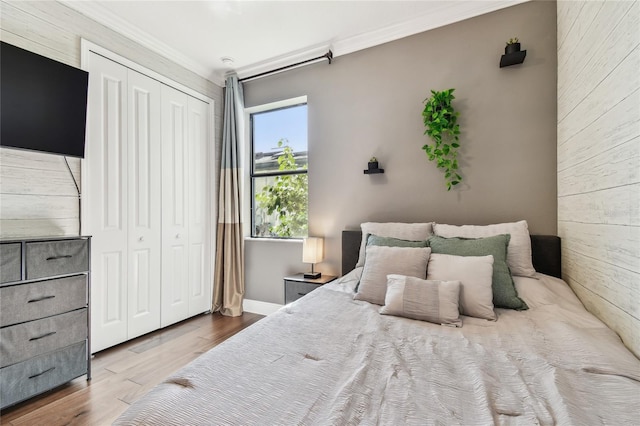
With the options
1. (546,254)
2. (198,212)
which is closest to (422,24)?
(546,254)

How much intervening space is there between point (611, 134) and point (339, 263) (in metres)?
2.11

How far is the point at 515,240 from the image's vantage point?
1906mm

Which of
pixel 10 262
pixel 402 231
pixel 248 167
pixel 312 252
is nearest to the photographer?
pixel 10 262

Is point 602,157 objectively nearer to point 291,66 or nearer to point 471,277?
point 471,277

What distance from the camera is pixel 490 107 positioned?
2277mm

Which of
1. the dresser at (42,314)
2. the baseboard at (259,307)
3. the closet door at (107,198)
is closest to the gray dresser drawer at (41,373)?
the dresser at (42,314)

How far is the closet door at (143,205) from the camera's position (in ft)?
8.41

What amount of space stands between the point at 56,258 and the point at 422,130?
2.81m

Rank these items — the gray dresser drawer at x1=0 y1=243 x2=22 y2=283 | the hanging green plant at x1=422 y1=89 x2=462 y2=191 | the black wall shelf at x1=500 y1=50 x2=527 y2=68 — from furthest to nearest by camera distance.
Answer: the hanging green plant at x1=422 y1=89 x2=462 y2=191 → the black wall shelf at x1=500 y1=50 x2=527 y2=68 → the gray dresser drawer at x1=0 y1=243 x2=22 y2=283

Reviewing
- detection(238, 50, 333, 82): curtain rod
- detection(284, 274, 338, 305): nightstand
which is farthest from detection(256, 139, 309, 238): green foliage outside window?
detection(238, 50, 333, 82): curtain rod

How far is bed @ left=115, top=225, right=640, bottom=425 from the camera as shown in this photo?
0.76 metres

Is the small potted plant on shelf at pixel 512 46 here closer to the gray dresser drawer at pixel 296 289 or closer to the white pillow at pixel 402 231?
the white pillow at pixel 402 231

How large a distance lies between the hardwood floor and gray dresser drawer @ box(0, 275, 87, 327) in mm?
515

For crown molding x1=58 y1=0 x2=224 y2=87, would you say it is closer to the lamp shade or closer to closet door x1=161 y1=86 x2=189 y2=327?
closet door x1=161 y1=86 x2=189 y2=327
